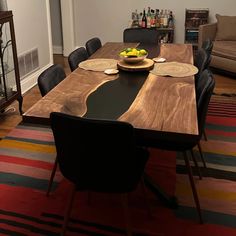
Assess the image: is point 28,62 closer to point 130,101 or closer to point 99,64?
point 99,64

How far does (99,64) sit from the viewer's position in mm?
2641

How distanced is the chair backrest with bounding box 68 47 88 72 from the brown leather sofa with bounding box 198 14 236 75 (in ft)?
7.36

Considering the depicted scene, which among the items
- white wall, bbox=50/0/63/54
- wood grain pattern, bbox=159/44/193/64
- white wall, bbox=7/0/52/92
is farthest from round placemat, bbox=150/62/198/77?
white wall, bbox=50/0/63/54

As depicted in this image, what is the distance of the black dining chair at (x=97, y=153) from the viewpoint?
1417 mm

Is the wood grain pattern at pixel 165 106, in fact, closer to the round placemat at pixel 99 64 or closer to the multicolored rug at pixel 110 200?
the round placemat at pixel 99 64

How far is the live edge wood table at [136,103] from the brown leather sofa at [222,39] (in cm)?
241

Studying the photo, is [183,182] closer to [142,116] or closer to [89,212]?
[89,212]

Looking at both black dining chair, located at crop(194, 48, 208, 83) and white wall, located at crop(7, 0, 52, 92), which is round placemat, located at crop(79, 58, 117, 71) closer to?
black dining chair, located at crop(194, 48, 208, 83)

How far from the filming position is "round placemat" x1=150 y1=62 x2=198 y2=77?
2.39m

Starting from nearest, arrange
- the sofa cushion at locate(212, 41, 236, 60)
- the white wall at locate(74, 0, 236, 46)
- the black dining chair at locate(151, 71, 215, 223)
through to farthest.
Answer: the black dining chair at locate(151, 71, 215, 223) → the sofa cushion at locate(212, 41, 236, 60) → the white wall at locate(74, 0, 236, 46)

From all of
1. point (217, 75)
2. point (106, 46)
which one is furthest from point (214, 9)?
point (106, 46)

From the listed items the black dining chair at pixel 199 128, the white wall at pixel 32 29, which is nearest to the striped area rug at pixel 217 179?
the black dining chair at pixel 199 128

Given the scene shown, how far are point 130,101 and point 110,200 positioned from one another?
73 cm

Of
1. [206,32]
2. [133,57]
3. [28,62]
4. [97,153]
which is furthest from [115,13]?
[97,153]
